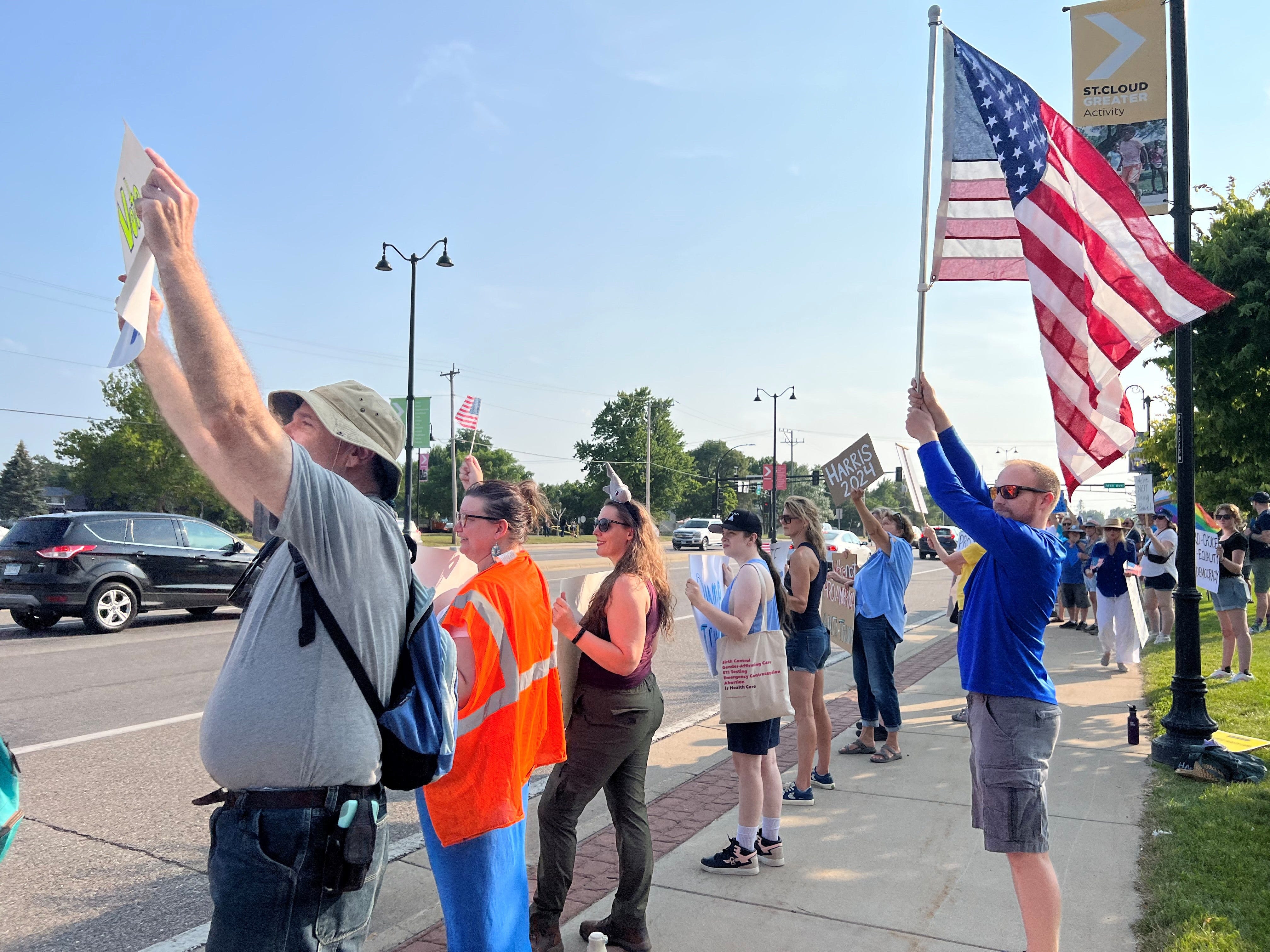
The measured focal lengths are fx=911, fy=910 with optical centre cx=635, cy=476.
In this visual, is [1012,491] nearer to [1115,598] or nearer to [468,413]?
[1115,598]

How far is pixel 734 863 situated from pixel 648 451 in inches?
2722

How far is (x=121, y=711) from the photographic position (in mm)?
7836

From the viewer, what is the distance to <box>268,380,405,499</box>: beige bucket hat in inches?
81.4

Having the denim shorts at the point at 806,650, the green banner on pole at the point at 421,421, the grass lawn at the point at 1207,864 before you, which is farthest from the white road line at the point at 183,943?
the green banner on pole at the point at 421,421

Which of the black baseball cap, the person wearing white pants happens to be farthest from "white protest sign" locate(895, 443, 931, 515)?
the person wearing white pants

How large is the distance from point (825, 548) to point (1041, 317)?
79.2 inches

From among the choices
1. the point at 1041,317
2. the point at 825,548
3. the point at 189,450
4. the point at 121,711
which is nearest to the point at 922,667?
the point at 825,548

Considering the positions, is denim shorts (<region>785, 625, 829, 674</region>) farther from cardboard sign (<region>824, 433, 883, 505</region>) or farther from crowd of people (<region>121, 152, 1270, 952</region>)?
cardboard sign (<region>824, 433, 883, 505</region>)

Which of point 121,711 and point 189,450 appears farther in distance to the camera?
point 121,711

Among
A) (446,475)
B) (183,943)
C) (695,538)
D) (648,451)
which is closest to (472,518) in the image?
(183,943)

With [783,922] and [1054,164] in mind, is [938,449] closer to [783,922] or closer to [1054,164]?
[783,922]

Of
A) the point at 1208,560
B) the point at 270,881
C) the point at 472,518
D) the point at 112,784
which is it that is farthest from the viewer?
the point at 1208,560

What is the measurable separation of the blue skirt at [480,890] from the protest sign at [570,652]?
3.35 feet

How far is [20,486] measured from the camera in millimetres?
84438
